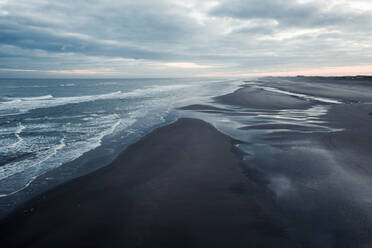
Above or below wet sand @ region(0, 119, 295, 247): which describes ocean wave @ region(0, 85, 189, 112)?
above

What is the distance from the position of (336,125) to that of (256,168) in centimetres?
842

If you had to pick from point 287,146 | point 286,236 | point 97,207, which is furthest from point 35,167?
point 287,146

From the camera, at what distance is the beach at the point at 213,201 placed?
430 cm

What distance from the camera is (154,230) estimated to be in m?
4.52

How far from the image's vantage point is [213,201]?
5523mm

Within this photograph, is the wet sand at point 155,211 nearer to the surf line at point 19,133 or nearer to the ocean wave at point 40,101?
the surf line at point 19,133

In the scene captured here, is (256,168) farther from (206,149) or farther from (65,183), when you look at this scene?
(65,183)

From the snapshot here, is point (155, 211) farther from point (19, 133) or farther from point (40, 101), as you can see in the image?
point (40, 101)

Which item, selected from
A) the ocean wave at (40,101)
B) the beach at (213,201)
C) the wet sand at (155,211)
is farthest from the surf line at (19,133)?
the ocean wave at (40,101)

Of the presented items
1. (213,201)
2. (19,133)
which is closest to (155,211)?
(213,201)

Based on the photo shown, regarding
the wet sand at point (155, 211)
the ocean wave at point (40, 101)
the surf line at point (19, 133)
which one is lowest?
the wet sand at point (155, 211)

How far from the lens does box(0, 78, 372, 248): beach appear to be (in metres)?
4.30

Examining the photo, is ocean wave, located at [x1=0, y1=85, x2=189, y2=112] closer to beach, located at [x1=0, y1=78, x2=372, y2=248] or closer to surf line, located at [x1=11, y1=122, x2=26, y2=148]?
surf line, located at [x1=11, y1=122, x2=26, y2=148]

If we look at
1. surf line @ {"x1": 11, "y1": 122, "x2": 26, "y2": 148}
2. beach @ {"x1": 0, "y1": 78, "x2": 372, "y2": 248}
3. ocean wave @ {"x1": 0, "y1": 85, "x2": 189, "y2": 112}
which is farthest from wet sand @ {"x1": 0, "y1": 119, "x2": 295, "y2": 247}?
ocean wave @ {"x1": 0, "y1": 85, "x2": 189, "y2": 112}
